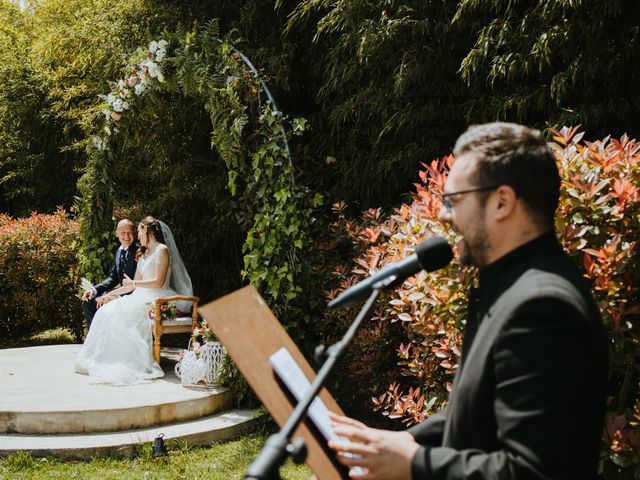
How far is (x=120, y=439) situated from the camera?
5.14m

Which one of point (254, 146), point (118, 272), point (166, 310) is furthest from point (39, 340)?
point (254, 146)

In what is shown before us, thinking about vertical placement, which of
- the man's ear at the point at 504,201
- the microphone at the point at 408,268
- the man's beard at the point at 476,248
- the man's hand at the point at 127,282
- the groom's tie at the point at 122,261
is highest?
the man's ear at the point at 504,201

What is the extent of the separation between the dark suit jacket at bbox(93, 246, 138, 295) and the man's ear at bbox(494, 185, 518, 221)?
6683 mm

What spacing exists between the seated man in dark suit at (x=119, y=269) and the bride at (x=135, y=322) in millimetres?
297

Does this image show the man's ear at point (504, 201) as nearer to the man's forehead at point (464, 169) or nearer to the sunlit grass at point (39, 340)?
the man's forehead at point (464, 169)

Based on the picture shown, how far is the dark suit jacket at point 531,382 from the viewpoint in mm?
1285

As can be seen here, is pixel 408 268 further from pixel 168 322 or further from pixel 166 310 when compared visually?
pixel 166 310

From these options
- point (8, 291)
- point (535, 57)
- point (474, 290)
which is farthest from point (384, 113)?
point (8, 291)

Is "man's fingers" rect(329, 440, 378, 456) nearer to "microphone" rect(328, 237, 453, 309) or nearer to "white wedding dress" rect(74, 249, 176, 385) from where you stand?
"microphone" rect(328, 237, 453, 309)

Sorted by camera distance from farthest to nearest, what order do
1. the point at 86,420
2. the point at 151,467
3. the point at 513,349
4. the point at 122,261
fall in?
the point at 122,261 → the point at 86,420 → the point at 151,467 → the point at 513,349

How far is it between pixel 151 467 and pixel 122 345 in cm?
207

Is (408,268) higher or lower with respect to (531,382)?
higher

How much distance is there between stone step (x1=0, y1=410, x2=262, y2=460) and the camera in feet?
16.3

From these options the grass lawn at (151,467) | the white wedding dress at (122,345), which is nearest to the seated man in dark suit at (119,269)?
the white wedding dress at (122,345)
